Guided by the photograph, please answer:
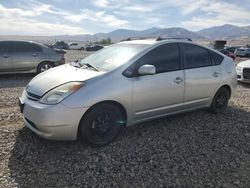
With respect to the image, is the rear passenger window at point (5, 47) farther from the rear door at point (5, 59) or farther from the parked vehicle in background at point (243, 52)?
the parked vehicle in background at point (243, 52)

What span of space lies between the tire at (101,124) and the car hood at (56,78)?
0.52 m

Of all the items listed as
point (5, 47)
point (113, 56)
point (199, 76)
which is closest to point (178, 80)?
point (199, 76)

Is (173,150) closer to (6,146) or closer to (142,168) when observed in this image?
(142,168)

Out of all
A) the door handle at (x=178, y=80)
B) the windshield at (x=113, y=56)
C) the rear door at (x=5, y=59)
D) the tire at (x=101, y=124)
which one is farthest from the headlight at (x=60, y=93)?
the rear door at (x=5, y=59)

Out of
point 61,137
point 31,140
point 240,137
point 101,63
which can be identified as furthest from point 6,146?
point 240,137

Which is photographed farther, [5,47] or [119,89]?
[5,47]

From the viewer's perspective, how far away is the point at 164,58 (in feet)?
16.7

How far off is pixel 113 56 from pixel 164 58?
2.87 ft

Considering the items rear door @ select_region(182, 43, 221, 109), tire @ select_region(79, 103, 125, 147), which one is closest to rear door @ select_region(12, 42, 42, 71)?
rear door @ select_region(182, 43, 221, 109)

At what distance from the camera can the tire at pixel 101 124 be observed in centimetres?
416

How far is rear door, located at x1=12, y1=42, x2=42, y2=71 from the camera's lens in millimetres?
10750

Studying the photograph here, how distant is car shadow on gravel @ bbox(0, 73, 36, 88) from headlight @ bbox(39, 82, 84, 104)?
555 cm

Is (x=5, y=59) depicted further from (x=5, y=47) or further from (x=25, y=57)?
(x=25, y=57)

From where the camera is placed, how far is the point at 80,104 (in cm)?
400
